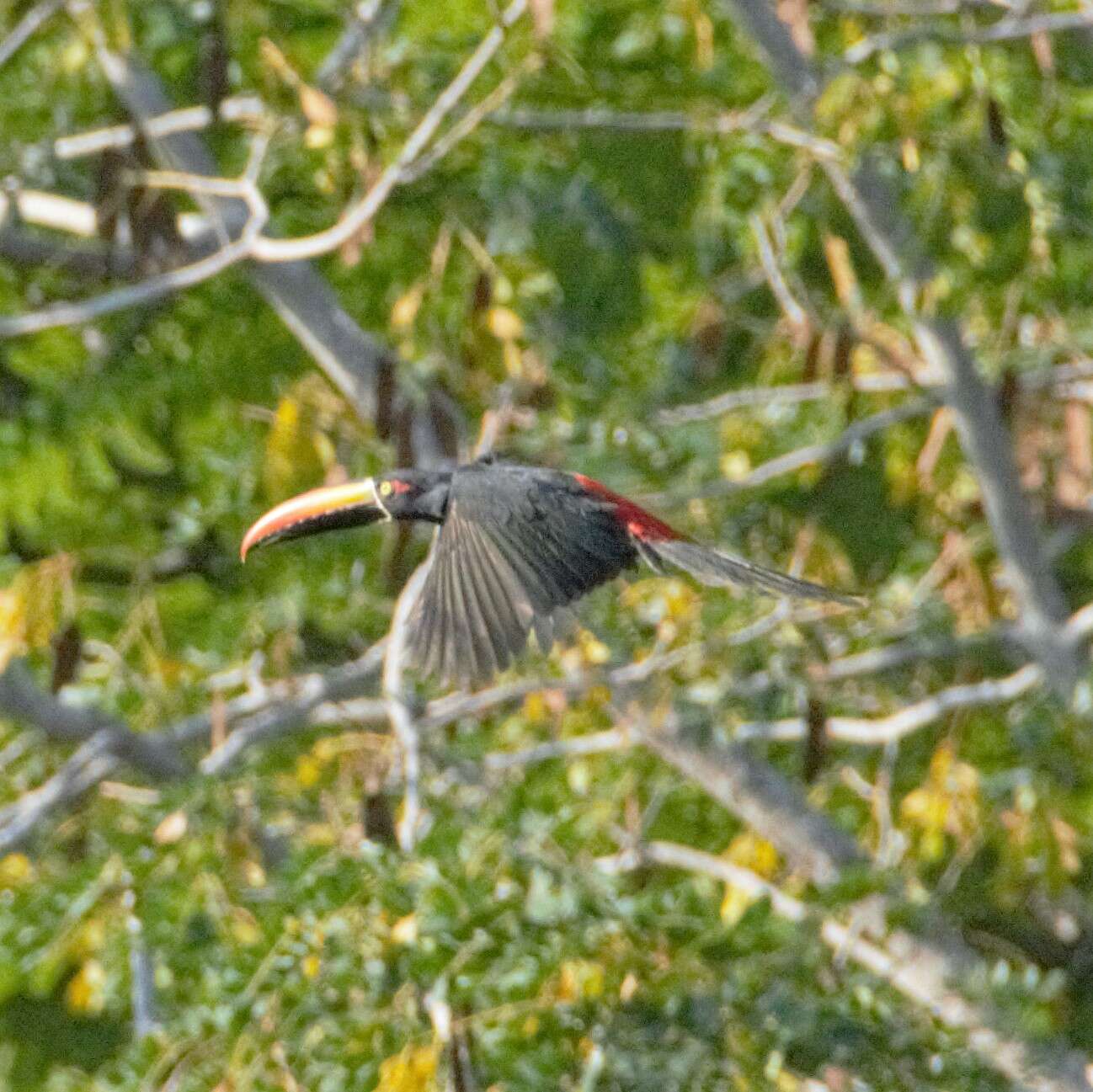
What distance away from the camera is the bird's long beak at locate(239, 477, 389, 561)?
13.3ft

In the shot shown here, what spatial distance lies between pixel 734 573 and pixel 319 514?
77 centimetres

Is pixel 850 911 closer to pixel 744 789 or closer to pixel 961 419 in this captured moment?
pixel 744 789

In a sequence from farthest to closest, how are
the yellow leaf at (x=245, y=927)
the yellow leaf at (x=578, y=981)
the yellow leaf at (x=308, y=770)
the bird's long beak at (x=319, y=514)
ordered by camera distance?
the yellow leaf at (x=308, y=770) → the yellow leaf at (x=245, y=927) → the bird's long beak at (x=319, y=514) → the yellow leaf at (x=578, y=981)

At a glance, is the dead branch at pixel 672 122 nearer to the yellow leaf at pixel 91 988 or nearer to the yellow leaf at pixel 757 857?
the yellow leaf at pixel 757 857

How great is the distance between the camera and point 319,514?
161 inches

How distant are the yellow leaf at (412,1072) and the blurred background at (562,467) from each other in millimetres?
92

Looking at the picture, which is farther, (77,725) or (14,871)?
(77,725)

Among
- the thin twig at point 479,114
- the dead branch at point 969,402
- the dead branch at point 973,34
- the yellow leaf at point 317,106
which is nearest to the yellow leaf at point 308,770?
the thin twig at point 479,114

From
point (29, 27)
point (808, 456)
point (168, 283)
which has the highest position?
point (29, 27)

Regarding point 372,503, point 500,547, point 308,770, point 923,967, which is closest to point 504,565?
point 500,547

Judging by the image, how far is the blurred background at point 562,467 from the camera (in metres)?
4.11

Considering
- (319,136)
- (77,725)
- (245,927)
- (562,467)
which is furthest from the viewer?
(562,467)

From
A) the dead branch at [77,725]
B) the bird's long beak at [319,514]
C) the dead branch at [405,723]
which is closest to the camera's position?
the bird's long beak at [319,514]

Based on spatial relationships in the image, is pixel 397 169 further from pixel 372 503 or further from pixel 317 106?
pixel 372 503
